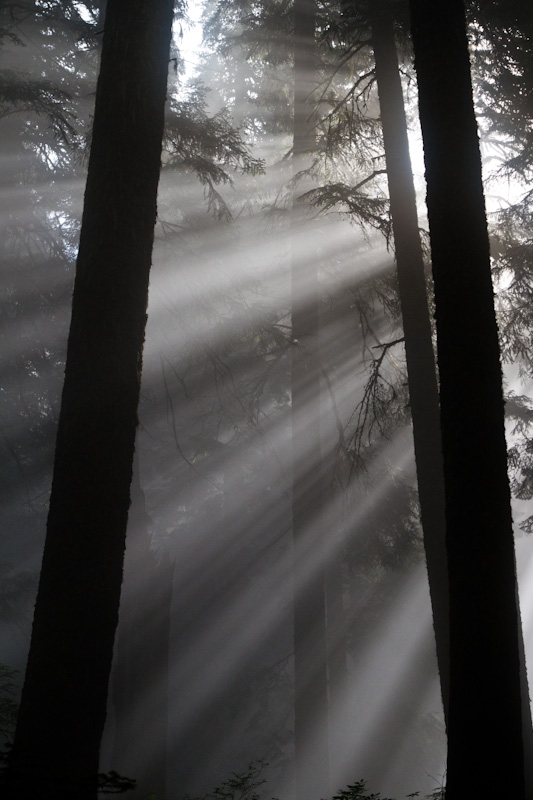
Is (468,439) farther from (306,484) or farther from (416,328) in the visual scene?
(306,484)

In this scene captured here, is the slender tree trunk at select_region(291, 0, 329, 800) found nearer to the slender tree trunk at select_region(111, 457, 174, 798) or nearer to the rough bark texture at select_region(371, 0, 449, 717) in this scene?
the slender tree trunk at select_region(111, 457, 174, 798)

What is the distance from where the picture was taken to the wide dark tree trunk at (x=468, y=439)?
12.8 ft

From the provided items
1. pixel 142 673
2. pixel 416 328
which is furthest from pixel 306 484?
pixel 142 673

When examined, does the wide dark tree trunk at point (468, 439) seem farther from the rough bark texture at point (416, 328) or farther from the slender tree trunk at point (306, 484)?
the slender tree trunk at point (306, 484)

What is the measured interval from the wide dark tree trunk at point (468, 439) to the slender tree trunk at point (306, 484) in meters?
5.95

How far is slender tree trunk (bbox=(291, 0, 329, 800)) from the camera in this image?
9.92 metres

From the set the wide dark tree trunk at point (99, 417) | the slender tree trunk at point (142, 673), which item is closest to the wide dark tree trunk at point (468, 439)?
the wide dark tree trunk at point (99, 417)

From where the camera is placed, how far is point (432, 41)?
5.04 m

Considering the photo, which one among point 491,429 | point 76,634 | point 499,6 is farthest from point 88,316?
point 499,6

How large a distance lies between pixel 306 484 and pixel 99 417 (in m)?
6.67

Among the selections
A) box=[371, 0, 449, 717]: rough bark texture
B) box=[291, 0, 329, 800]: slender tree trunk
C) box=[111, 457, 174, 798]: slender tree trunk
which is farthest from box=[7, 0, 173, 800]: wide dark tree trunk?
box=[291, 0, 329, 800]: slender tree trunk

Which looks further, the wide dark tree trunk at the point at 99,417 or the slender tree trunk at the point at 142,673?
the slender tree trunk at the point at 142,673

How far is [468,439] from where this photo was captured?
4.31m

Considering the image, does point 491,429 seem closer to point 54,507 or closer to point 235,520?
point 54,507
